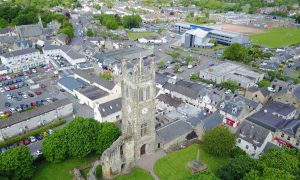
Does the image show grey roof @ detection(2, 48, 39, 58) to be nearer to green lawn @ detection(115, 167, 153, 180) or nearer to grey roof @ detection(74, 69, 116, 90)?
grey roof @ detection(74, 69, 116, 90)

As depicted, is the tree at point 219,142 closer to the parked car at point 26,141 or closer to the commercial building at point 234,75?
the parked car at point 26,141

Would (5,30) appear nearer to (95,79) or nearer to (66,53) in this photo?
(66,53)

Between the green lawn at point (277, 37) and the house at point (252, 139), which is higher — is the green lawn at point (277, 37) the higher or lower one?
the higher one

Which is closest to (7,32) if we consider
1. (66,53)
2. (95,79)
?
(66,53)

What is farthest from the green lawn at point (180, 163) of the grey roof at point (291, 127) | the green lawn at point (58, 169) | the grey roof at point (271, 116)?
the grey roof at point (291, 127)

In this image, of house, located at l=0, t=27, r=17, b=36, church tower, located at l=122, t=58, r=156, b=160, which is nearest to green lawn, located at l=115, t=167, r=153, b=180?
church tower, located at l=122, t=58, r=156, b=160

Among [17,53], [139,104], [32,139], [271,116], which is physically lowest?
[32,139]

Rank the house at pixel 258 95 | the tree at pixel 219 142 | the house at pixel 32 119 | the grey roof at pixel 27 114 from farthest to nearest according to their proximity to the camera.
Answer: the house at pixel 258 95 → the grey roof at pixel 27 114 → the house at pixel 32 119 → the tree at pixel 219 142
